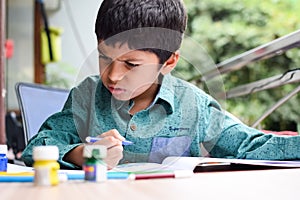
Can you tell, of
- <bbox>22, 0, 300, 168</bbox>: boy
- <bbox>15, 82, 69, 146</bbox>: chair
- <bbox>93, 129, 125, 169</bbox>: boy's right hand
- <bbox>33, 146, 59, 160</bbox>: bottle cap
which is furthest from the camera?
<bbox>15, 82, 69, 146</bbox>: chair

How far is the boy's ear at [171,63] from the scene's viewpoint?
29.9 inches

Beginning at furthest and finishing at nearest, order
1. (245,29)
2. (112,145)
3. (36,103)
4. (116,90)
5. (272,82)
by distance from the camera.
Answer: (245,29) → (36,103) → (272,82) → (116,90) → (112,145)

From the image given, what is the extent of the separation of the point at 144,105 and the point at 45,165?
315mm

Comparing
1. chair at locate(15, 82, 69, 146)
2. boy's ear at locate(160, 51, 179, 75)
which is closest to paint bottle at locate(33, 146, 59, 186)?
boy's ear at locate(160, 51, 179, 75)

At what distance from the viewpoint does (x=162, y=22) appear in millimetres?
776

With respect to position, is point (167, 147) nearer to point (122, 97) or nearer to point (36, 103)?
point (122, 97)

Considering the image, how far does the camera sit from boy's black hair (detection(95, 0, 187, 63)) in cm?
74

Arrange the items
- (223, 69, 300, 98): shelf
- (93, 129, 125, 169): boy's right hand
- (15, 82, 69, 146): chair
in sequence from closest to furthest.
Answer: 1. (93, 129, 125, 169): boy's right hand
2. (223, 69, 300, 98): shelf
3. (15, 82, 69, 146): chair

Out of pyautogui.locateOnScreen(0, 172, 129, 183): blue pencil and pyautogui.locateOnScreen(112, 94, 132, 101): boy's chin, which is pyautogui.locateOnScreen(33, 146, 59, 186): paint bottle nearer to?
pyautogui.locateOnScreen(0, 172, 129, 183): blue pencil

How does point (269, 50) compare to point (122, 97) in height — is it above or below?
above

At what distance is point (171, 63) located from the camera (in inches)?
30.2

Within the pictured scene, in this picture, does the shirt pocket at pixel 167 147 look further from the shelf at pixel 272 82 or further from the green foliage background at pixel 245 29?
the green foliage background at pixel 245 29

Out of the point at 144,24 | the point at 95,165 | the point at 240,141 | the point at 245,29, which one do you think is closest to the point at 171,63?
the point at 144,24

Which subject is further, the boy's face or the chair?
the chair
